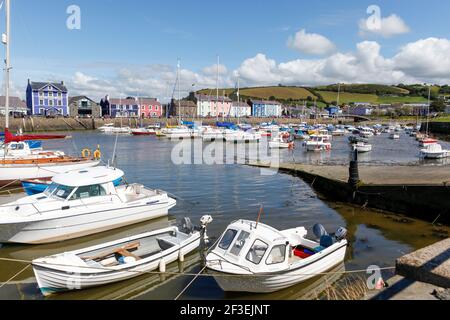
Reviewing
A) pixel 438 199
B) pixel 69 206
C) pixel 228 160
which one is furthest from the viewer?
pixel 228 160

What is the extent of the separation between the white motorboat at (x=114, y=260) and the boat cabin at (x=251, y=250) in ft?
7.41

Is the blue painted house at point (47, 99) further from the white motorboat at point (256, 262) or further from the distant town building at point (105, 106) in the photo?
the white motorboat at point (256, 262)

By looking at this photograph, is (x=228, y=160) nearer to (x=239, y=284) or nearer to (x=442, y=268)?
(x=239, y=284)

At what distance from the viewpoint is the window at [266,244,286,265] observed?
10320 millimetres

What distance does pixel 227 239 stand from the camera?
440 inches

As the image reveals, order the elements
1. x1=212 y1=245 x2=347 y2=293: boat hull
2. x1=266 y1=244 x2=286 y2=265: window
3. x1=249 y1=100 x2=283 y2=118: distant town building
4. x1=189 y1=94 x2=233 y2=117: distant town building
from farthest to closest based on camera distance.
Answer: x1=249 y1=100 x2=283 y2=118: distant town building, x1=189 y1=94 x2=233 y2=117: distant town building, x1=266 y1=244 x2=286 y2=265: window, x1=212 y1=245 x2=347 y2=293: boat hull

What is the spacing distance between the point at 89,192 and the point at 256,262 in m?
9.07

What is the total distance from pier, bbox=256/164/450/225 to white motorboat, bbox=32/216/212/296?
10559 mm

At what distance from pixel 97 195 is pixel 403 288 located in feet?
43.8

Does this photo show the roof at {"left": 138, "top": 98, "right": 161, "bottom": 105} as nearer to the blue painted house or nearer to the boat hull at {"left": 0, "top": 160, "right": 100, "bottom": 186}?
the blue painted house

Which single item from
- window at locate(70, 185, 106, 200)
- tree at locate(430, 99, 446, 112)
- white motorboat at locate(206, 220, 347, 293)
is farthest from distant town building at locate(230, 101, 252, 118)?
white motorboat at locate(206, 220, 347, 293)

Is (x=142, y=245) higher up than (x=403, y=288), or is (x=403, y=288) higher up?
(x=403, y=288)
